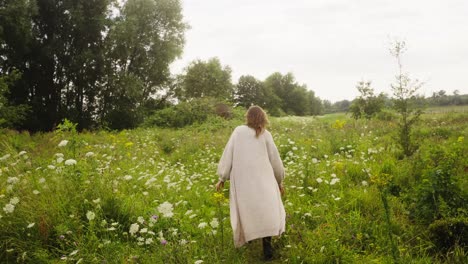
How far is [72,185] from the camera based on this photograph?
5.45 meters

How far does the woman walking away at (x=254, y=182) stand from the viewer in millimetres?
4520

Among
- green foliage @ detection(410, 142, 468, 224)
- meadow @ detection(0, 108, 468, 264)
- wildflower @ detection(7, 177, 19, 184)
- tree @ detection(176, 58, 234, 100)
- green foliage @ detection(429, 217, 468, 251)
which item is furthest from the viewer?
tree @ detection(176, 58, 234, 100)

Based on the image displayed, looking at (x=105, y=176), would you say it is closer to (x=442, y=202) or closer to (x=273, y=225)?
(x=273, y=225)

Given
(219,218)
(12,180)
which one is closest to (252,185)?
(219,218)

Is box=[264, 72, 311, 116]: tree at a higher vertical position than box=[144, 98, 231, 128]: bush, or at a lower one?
higher

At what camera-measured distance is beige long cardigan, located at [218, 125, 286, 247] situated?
4516mm

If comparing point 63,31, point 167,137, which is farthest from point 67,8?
point 167,137

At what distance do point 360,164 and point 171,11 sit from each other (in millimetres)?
23774

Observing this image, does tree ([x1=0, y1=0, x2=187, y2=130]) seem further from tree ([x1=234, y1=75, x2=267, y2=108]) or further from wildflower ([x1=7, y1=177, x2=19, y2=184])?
tree ([x1=234, y1=75, x2=267, y2=108])

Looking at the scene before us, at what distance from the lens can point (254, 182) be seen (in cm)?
463

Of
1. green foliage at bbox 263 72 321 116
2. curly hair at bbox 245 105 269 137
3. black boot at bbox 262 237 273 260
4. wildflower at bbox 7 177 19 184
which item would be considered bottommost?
black boot at bbox 262 237 273 260

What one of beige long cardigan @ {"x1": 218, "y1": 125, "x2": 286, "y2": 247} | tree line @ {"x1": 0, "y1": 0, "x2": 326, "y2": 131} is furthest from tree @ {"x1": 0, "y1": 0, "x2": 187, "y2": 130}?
beige long cardigan @ {"x1": 218, "y1": 125, "x2": 286, "y2": 247}

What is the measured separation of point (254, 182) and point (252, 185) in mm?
47

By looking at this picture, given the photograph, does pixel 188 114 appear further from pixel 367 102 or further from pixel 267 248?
pixel 267 248
